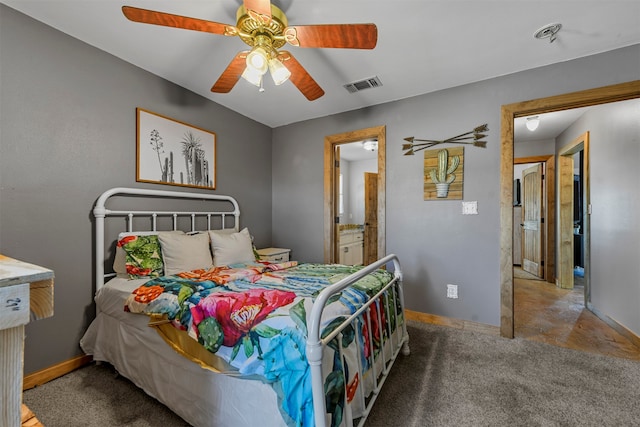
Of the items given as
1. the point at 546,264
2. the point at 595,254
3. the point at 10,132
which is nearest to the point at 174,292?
the point at 10,132

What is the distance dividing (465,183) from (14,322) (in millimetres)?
3067

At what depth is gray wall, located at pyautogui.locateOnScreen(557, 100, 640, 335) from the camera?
2.49m

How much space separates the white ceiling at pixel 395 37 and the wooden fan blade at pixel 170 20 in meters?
0.34

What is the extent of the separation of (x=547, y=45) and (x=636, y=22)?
475 millimetres

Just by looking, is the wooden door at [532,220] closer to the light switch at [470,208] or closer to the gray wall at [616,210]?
the gray wall at [616,210]

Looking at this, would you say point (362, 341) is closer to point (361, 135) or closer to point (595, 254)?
point (361, 135)

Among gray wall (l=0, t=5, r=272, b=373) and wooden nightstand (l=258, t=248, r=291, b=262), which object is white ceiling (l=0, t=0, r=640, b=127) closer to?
gray wall (l=0, t=5, r=272, b=373)

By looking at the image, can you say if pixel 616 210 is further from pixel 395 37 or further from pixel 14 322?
pixel 14 322

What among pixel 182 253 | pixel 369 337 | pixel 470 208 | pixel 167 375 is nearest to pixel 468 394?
pixel 369 337

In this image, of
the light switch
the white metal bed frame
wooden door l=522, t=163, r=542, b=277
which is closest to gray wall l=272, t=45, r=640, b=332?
the light switch

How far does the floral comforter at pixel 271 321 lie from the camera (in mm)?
1082

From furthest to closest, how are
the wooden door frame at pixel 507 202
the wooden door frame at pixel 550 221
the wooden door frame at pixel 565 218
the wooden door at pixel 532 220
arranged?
the wooden door at pixel 532 220
the wooden door frame at pixel 550 221
the wooden door frame at pixel 565 218
the wooden door frame at pixel 507 202

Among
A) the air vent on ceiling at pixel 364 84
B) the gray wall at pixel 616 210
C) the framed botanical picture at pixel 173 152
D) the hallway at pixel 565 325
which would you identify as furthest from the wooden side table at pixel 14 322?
the gray wall at pixel 616 210

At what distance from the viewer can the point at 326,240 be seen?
3.56 m
